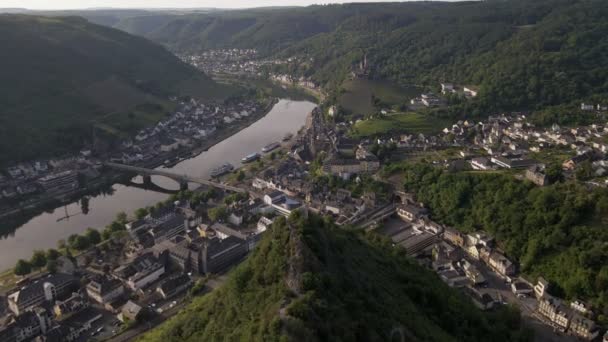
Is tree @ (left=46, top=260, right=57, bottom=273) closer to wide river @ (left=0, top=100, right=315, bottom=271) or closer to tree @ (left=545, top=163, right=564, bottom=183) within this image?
wide river @ (left=0, top=100, right=315, bottom=271)

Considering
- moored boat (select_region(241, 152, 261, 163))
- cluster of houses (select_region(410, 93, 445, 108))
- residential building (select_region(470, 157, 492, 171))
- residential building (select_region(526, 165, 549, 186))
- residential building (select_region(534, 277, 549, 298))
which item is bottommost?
moored boat (select_region(241, 152, 261, 163))

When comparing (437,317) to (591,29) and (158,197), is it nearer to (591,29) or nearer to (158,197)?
Result: (158,197)

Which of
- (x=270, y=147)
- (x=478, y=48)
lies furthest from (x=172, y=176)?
(x=478, y=48)

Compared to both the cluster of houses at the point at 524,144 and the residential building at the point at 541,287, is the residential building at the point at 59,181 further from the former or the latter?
the residential building at the point at 541,287

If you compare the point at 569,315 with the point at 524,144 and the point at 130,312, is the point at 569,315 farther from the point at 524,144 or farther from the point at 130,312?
the point at 524,144

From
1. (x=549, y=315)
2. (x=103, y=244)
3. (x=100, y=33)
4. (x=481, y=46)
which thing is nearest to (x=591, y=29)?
(x=481, y=46)

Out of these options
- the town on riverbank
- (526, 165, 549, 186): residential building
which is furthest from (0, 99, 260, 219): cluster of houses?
(526, 165, 549, 186): residential building

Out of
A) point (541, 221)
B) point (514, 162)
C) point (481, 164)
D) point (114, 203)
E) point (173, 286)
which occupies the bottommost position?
point (114, 203)
